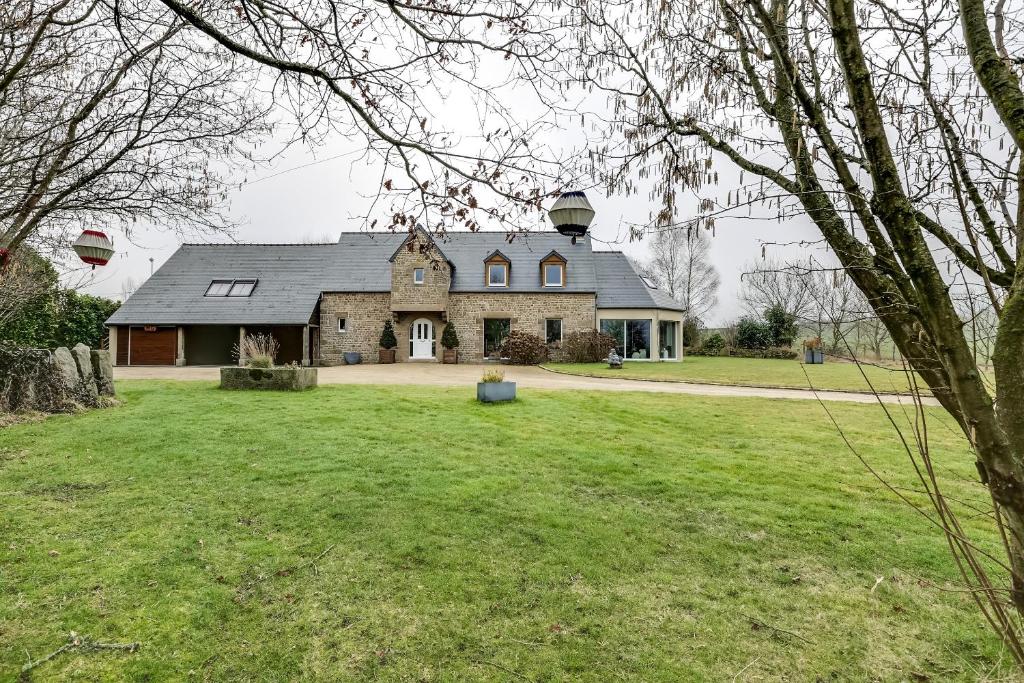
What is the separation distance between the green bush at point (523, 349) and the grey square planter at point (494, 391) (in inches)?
551

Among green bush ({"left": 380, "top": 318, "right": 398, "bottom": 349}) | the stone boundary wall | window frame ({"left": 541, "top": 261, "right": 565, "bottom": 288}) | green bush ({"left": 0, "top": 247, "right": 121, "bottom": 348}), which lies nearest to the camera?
the stone boundary wall

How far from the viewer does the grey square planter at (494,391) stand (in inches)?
454

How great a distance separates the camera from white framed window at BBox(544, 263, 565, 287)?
27469 mm

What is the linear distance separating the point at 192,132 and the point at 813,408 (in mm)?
13050

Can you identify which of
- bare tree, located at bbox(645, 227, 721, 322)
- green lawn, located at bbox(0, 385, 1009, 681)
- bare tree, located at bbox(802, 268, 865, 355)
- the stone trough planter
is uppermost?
bare tree, located at bbox(645, 227, 721, 322)

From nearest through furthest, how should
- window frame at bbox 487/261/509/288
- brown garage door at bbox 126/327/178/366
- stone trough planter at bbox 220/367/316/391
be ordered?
stone trough planter at bbox 220/367/316/391, brown garage door at bbox 126/327/178/366, window frame at bbox 487/261/509/288

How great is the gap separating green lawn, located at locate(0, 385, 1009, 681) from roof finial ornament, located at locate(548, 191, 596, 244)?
2.82 m

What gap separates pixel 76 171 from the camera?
589 centimetres

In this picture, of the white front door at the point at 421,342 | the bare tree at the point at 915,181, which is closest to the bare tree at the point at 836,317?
the bare tree at the point at 915,181

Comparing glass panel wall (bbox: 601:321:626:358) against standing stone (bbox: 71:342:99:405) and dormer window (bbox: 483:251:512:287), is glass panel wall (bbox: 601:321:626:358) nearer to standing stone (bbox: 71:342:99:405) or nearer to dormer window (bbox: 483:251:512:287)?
dormer window (bbox: 483:251:512:287)

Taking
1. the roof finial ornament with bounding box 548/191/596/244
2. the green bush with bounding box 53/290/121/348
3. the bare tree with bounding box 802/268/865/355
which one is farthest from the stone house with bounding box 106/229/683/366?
the bare tree with bounding box 802/268/865/355

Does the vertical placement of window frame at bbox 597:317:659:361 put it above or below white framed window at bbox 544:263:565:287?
below

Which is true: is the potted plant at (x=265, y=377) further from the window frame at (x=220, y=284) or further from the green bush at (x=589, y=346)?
the window frame at (x=220, y=284)

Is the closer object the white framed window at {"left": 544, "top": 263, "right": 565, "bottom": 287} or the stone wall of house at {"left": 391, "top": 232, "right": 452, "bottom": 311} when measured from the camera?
the stone wall of house at {"left": 391, "top": 232, "right": 452, "bottom": 311}
